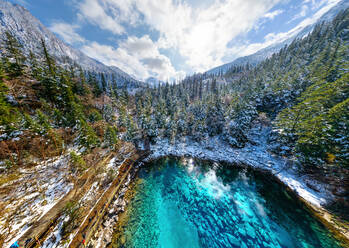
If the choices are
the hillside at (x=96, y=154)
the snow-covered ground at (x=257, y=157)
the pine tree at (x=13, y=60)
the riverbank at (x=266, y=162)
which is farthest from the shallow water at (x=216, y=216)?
the pine tree at (x=13, y=60)

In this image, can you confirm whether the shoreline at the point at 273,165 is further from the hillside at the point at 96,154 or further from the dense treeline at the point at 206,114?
the dense treeline at the point at 206,114

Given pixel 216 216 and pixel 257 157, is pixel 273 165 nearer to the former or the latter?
pixel 257 157

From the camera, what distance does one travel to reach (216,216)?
11.6 metres

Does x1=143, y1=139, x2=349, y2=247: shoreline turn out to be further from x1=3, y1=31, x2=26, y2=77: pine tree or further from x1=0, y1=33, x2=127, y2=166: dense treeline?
x1=3, y1=31, x2=26, y2=77: pine tree

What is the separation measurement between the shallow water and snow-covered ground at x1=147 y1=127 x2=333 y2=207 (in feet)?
5.93

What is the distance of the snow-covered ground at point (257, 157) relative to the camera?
12703mm

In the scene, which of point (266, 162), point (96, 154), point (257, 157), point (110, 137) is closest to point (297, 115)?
point (266, 162)

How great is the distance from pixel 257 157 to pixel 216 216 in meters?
14.5

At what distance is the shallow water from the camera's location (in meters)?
9.51

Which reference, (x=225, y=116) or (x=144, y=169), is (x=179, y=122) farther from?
(x=144, y=169)

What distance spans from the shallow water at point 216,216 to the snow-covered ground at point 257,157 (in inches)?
71.2

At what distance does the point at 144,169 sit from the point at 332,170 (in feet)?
78.6

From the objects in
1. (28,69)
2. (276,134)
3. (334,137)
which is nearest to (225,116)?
(276,134)

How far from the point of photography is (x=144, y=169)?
61.4ft
